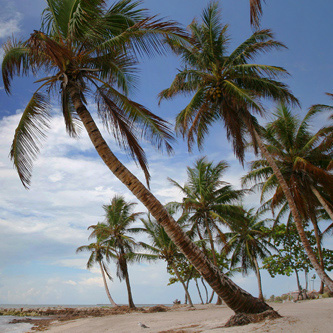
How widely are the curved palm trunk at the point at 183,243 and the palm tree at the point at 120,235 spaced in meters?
19.5

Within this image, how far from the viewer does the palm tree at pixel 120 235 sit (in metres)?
25.6

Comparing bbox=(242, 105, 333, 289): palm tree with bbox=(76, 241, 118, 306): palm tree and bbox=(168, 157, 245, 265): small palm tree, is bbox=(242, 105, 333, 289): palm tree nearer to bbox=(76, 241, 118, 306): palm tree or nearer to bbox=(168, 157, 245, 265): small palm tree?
bbox=(168, 157, 245, 265): small palm tree

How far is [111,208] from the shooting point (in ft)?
88.7

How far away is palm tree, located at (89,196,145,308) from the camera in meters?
25.6

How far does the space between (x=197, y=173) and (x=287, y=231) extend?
7920 mm

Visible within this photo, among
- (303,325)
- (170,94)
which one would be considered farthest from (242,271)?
(303,325)

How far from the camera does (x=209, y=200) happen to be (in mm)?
21750

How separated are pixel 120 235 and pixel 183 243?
20.9m

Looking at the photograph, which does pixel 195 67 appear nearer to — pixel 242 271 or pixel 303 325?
pixel 303 325

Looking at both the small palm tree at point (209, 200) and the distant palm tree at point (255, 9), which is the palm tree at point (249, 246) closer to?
the small palm tree at point (209, 200)

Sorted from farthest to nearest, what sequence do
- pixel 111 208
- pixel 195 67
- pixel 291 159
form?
pixel 111 208, pixel 291 159, pixel 195 67

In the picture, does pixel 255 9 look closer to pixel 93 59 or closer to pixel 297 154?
pixel 93 59

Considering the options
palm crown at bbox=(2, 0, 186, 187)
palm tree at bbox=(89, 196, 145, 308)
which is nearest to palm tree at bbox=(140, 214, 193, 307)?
palm tree at bbox=(89, 196, 145, 308)

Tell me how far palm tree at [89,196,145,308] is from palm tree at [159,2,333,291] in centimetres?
1379
